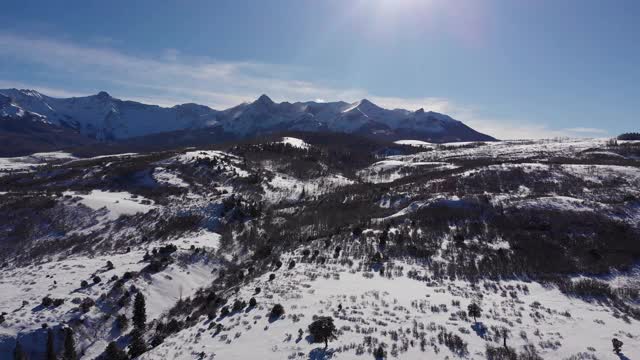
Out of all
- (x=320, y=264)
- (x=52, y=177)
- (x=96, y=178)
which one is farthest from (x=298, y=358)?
(x=52, y=177)

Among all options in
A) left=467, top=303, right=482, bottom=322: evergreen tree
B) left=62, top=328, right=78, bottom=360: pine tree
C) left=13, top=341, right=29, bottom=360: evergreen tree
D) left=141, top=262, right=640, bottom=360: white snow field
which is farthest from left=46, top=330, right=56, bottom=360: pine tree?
left=467, top=303, right=482, bottom=322: evergreen tree

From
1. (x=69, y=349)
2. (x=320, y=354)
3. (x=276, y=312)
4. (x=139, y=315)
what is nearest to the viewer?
(x=320, y=354)

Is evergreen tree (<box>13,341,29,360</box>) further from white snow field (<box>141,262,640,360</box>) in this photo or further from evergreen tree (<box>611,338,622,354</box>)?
evergreen tree (<box>611,338,622,354</box>)

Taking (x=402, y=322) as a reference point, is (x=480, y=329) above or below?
above

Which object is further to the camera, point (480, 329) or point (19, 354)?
point (19, 354)

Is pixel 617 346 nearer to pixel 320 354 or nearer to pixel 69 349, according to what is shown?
pixel 320 354

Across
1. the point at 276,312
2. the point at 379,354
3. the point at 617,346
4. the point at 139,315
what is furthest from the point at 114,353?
the point at 617,346

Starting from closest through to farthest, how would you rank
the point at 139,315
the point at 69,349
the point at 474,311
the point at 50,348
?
the point at 474,311, the point at 50,348, the point at 69,349, the point at 139,315
